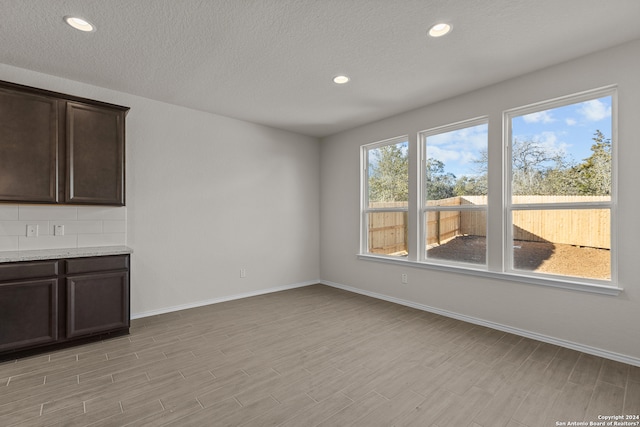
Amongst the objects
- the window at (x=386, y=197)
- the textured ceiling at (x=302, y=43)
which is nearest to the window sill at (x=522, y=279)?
the window at (x=386, y=197)

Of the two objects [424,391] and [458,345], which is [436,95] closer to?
[458,345]

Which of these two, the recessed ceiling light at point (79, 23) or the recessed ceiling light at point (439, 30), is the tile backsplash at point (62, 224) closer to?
the recessed ceiling light at point (79, 23)

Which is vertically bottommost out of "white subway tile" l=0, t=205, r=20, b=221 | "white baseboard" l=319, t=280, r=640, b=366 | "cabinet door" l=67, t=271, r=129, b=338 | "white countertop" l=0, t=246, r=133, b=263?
"white baseboard" l=319, t=280, r=640, b=366

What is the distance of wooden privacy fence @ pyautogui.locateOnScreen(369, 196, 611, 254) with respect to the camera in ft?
9.27

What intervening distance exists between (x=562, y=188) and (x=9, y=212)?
17.9ft

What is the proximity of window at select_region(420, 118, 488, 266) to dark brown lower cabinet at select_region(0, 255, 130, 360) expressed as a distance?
3716 millimetres

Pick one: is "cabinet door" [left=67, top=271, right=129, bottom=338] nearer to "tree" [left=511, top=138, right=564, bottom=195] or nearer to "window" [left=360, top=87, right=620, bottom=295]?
"window" [left=360, top=87, right=620, bottom=295]

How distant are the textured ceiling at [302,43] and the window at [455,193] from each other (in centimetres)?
57

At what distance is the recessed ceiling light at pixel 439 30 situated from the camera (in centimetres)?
236

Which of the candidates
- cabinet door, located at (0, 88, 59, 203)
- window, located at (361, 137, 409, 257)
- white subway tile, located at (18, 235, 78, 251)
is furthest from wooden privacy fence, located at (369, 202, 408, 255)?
cabinet door, located at (0, 88, 59, 203)

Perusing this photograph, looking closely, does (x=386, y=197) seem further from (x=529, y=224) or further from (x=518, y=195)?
(x=529, y=224)

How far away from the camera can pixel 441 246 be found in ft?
13.3

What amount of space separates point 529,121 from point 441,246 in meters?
1.75

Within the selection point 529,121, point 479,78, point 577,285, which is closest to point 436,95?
point 479,78
